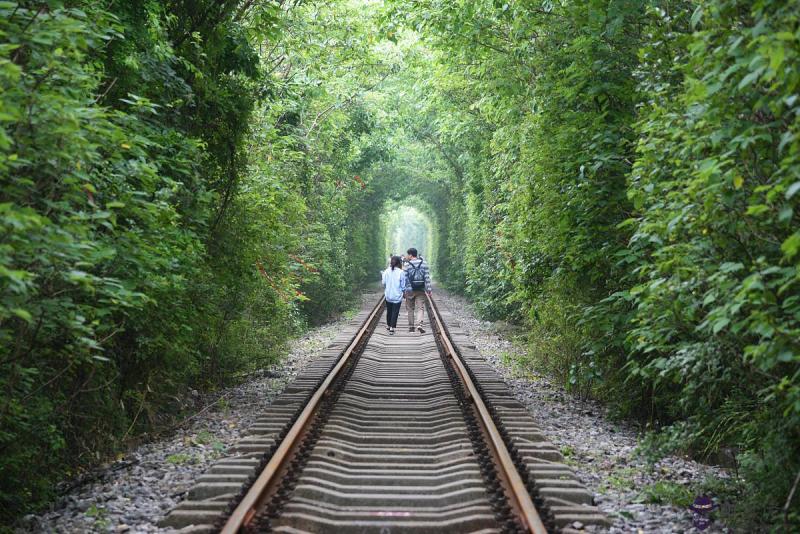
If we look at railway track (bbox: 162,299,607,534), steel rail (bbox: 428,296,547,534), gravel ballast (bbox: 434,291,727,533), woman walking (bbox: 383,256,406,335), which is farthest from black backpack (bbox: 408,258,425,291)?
steel rail (bbox: 428,296,547,534)

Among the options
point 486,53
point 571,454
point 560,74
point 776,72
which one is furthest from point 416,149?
point 776,72

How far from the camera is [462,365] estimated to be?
37.3ft

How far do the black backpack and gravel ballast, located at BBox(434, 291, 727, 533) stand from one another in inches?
233

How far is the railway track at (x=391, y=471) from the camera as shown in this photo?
4.80 metres

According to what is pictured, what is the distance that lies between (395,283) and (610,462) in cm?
1017

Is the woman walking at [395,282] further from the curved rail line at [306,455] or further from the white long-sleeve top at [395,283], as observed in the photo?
the curved rail line at [306,455]

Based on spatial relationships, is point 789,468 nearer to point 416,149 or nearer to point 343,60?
point 343,60

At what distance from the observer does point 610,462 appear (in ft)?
22.4

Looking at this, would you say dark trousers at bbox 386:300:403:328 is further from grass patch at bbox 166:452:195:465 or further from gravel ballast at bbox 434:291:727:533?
grass patch at bbox 166:452:195:465

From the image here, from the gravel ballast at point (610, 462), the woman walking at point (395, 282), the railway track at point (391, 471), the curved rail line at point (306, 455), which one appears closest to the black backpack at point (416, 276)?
the woman walking at point (395, 282)

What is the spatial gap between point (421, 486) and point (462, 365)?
5.74 m

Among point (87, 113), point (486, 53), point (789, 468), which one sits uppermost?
point (486, 53)

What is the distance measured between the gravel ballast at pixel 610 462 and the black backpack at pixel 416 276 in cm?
592

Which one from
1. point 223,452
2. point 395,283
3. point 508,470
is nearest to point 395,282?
point 395,283
